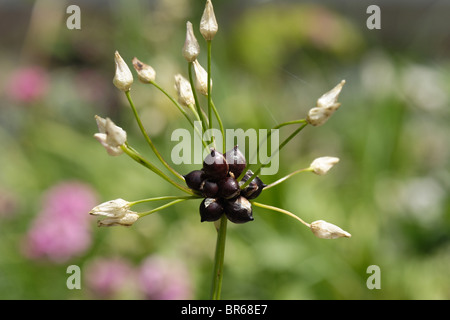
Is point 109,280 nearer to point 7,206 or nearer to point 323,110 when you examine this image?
point 7,206

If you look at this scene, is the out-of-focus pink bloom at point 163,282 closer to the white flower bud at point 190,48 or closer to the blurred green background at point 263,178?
the blurred green background at point 263,178

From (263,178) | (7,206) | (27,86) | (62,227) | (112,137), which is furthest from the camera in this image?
(27,86)

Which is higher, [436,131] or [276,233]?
[436,131]

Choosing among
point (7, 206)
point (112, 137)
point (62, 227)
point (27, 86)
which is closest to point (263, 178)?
point (62, 227)

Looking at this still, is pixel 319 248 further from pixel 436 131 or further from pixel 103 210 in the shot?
pixel 103 210

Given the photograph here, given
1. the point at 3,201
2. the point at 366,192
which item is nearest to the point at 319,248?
the point at 366,192

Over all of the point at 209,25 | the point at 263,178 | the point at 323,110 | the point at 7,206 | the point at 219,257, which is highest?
the point at 263,178

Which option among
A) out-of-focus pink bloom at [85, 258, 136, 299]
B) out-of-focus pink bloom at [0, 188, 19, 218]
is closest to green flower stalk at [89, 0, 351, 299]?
out-of-focus pink bloom at [85, 258, 136, 299]
